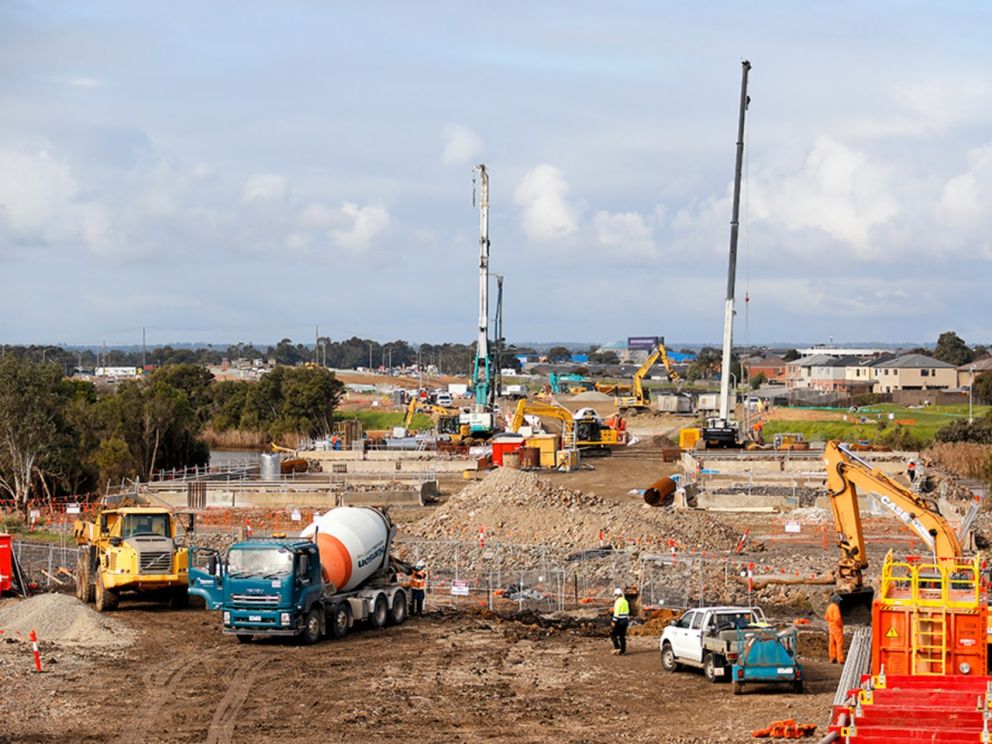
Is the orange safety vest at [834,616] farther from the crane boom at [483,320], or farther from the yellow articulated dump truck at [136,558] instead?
the crane boom at [483,320]

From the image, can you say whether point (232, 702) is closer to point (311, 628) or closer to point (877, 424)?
point (311, 628)

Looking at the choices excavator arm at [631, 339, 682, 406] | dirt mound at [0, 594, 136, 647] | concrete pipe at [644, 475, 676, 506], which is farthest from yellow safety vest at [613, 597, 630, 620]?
excavator arm at [631, 339, 682, 406]

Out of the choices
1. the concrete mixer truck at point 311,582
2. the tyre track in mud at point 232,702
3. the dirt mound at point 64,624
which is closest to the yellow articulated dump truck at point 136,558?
the dirt mound at point 64,624

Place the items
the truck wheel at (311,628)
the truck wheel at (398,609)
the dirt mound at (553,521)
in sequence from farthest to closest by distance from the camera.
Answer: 1. the dirt mound at (553,521)
2. the truck wheel at (398,609)
3. the truck wheel at (311,628)

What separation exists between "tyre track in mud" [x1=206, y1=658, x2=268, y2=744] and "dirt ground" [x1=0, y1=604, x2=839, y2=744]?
3 centimetres

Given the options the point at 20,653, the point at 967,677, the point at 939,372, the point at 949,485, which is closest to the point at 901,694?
the point at 967,677

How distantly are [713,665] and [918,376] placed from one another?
479ft

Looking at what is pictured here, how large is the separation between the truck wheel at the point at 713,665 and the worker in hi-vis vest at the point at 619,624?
269cm

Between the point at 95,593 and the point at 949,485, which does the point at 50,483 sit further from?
the point at 949,485

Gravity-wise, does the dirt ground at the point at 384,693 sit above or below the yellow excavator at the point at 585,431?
below

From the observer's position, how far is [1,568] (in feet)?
113

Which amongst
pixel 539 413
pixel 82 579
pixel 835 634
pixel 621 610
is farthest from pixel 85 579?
pixel 539 413

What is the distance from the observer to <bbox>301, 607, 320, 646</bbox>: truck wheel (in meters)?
28.0

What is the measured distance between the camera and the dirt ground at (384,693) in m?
20.6
